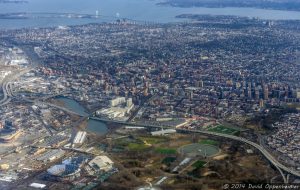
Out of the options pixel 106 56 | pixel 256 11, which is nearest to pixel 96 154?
pixel 106 56

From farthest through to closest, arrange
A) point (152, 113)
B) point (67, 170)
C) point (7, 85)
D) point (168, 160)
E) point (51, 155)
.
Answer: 1. point (7, 85)
2. point (152, 113)
3. point (51, 155)
4. point (168, 160)
5. point (67, 170)

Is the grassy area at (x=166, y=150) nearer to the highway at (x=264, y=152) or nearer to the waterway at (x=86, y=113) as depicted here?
the highway at (x=264, y=152)

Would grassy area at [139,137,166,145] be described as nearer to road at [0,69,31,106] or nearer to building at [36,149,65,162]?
building at [36,149,65,162]

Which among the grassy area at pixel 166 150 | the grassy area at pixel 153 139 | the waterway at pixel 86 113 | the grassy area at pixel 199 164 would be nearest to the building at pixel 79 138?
the waterway at pixel 86 113

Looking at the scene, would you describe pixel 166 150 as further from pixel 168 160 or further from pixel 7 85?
pixel 7 85

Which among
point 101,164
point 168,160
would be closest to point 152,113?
point 168,160

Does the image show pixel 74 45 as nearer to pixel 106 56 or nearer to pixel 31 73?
pixel 106 56

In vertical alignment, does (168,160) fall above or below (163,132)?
below
